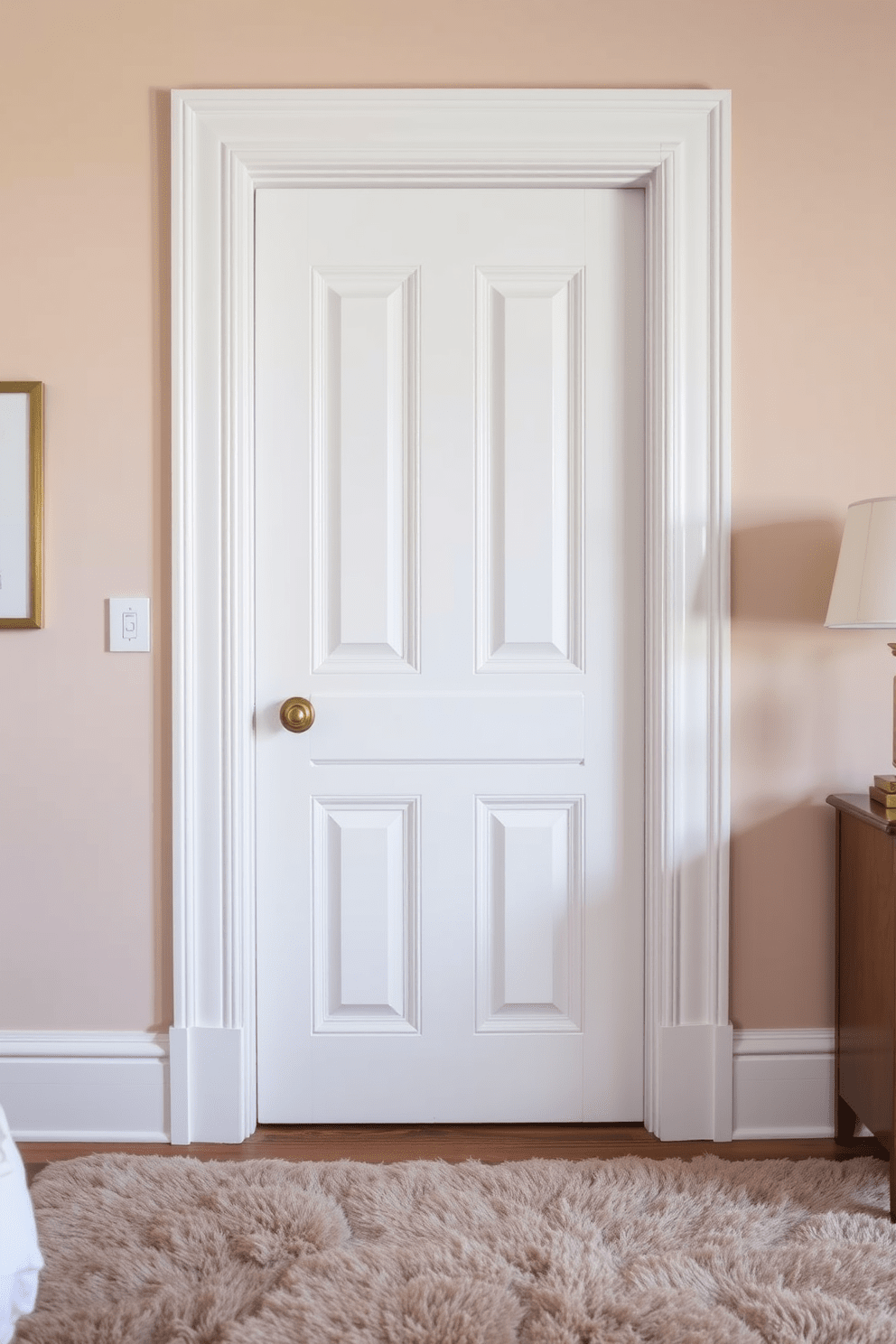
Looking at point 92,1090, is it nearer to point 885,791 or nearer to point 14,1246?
point 14,1246

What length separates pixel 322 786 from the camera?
2.04 meters

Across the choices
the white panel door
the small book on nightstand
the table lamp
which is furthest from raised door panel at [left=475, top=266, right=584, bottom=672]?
the small book on nightstand

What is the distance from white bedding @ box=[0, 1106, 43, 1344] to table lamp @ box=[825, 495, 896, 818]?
153 cm

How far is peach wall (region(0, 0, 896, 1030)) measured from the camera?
193 centimetres

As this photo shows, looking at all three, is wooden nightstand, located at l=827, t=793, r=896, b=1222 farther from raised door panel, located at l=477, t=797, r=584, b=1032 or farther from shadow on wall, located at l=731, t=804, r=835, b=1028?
raised door panel, located at l=477, t=797, r=584, b=1032

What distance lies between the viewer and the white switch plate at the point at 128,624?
78.0 inches

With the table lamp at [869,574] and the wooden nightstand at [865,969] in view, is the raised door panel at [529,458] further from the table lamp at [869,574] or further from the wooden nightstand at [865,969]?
the wooden nightstand at [865,969]

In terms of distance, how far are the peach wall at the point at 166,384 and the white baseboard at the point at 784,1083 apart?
0.06 metres

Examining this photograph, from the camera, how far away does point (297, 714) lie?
199 cm

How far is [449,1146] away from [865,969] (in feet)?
3.00

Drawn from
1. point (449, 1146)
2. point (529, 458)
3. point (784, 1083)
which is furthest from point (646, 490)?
point (449, 1146)

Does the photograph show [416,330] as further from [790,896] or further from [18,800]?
[790,896]

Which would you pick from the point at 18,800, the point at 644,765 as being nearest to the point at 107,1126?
the point at 18,800

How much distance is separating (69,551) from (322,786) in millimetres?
730
